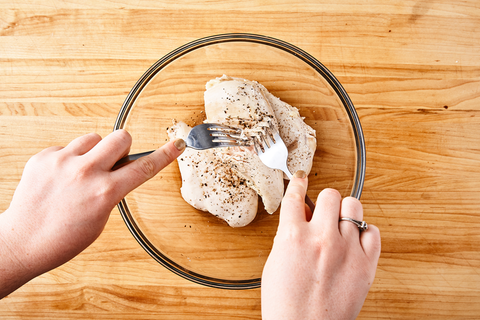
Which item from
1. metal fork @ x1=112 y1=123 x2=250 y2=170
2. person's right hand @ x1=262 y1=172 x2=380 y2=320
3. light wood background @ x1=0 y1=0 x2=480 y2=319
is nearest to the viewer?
person's right hand @ x1=262 y1=172 x2=380 y2=320

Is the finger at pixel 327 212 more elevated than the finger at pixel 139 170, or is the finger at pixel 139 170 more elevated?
the finger at pixel 139 170

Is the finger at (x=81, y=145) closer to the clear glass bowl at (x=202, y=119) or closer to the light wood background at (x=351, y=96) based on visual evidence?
the clear glass bowl at (x=202, y=119)

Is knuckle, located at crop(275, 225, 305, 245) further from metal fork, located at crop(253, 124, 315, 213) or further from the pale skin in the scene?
metal fork, located at crop(253, 124, 315, 213)

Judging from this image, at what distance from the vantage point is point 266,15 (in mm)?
1117

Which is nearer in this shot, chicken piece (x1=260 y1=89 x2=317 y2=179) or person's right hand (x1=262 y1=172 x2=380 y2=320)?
person's right hand (x1=262 y1=172 x2=380 y2=320)

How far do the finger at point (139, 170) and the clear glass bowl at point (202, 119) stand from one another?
0.25 meters

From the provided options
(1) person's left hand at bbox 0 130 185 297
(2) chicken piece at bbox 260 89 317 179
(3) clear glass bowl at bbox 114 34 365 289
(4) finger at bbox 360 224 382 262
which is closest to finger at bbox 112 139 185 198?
(1) person's left hand at bbox 0 130 185 297

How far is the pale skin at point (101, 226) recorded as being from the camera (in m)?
0.66

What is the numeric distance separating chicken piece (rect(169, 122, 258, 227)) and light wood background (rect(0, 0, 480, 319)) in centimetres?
32

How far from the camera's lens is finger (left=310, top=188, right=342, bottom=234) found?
69cm

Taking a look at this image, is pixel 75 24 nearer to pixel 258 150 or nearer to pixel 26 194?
pixel 26 194

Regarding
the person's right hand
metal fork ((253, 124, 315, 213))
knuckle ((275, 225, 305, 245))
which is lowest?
the person's right hand

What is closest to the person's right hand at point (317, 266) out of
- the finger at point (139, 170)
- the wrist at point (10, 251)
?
the finger at point (139, 170)

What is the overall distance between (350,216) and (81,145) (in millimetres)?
708
